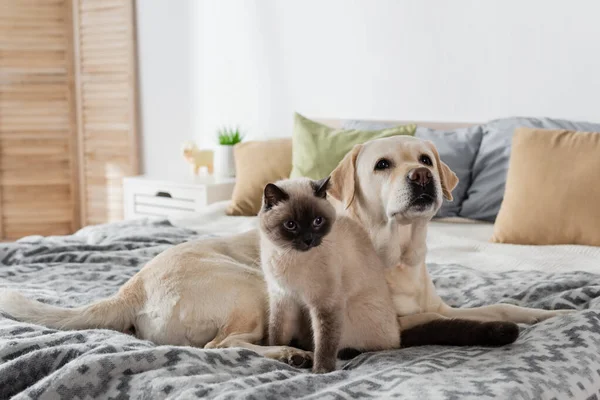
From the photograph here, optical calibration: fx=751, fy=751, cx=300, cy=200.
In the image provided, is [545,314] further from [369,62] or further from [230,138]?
[230,138]

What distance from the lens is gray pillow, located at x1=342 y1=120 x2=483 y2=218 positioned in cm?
A: 326

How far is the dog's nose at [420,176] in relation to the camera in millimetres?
1452

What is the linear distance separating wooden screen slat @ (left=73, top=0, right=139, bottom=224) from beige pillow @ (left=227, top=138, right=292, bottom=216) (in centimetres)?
177

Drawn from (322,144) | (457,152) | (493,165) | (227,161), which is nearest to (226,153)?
(227,161)

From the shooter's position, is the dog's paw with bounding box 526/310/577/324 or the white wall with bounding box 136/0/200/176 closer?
the dog's paw with bounding box 526/310/577/324

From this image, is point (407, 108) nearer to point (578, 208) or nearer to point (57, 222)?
point (578, 208)

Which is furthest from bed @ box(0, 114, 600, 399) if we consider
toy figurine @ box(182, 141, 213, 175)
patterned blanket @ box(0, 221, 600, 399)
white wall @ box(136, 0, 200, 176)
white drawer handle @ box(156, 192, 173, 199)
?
white wall @ box(136, 0, 200, 176)

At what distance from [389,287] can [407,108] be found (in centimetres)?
247

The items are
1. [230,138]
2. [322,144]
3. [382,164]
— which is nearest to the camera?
[382,164]

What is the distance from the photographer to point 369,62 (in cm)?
409

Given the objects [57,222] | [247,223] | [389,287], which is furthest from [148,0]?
[389,287]

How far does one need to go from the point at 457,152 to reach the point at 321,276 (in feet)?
6.75

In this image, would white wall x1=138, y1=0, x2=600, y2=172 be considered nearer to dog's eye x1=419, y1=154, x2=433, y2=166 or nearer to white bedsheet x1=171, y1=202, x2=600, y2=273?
white bedsheet x1=171, y1=202, x2=600, y2=273

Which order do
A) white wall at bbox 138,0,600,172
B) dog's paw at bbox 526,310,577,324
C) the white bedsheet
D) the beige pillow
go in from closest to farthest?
dog's paw at bbox 526,310,577,324 → the white bedsheet → white wall at bbox 138,0,600,172 → the beige pillow
